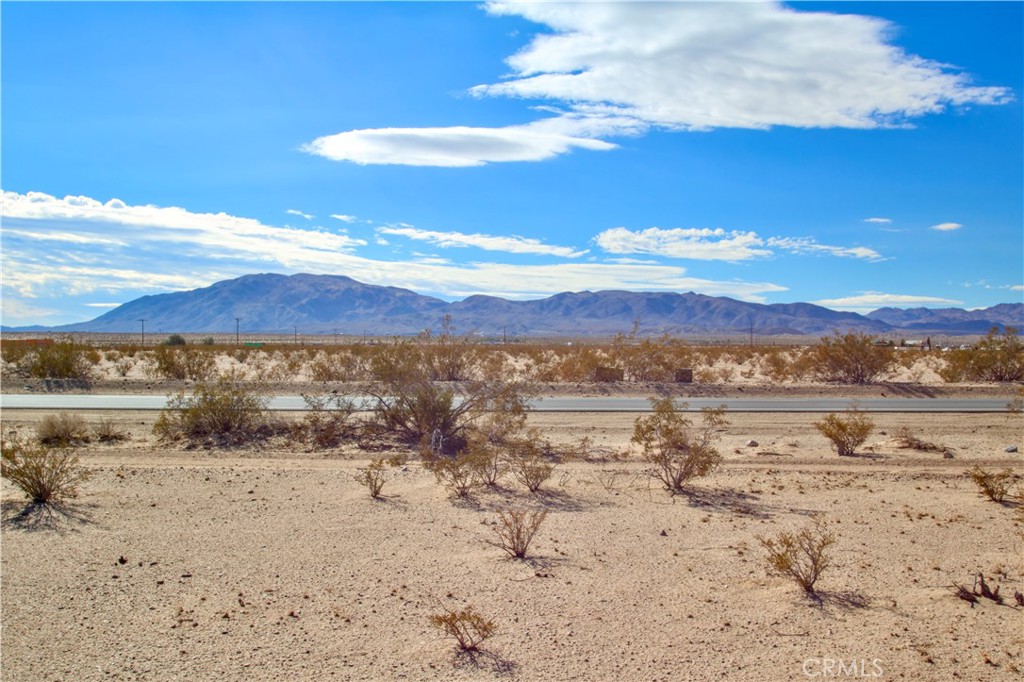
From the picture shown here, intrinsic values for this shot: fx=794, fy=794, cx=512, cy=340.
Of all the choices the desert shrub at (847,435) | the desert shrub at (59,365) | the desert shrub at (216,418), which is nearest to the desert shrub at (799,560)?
the desert shrub at (847,435)

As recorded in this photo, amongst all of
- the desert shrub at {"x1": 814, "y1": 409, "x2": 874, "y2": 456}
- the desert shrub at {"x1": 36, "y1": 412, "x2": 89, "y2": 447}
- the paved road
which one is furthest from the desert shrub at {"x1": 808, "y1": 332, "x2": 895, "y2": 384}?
the desert shrub at {"x1": 36, "y1": 412, "x2": 89, "y2": 447}

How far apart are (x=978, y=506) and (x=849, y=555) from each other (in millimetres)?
4008

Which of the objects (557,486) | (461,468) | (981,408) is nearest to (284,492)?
(461,468)

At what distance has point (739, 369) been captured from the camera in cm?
4638

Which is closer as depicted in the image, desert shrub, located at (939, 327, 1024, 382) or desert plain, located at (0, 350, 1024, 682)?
desert plain, located at (0, 350, 1024, 682)

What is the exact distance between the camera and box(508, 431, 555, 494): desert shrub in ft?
43.4

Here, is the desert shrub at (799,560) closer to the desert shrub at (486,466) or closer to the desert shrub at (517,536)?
the desert shrub at (517,536)

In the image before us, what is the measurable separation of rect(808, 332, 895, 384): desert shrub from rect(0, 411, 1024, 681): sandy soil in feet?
77.5

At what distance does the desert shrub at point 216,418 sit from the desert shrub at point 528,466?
6.83 m

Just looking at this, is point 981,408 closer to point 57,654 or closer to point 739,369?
point 739,369

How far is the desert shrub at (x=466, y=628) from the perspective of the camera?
6.85 metres

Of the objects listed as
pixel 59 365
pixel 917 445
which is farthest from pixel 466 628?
pixel 59 365

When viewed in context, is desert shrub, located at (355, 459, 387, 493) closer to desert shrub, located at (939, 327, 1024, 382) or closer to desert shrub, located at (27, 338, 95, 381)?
desert shrub, located at (27, 338, 95, 381)

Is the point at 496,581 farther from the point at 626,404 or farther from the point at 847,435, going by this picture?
the point at 626,404
